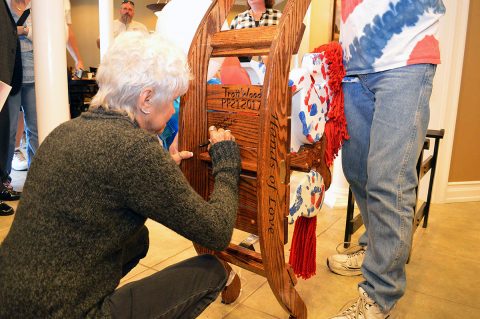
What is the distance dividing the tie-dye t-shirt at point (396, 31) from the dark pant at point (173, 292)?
76 cm

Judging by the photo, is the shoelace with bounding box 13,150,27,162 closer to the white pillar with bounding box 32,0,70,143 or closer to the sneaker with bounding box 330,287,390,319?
the white pillar with bounding box 32,0,70,143

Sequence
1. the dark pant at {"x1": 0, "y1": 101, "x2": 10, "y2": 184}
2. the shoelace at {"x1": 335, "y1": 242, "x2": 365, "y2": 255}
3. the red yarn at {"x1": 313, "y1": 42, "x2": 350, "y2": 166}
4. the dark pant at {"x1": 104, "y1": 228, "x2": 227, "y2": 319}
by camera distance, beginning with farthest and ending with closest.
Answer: the dark pant at {"x1": 0, "y1": 101, "x2": 10, "y2": 184}
the shoelace at {"x1": 335, "y1": 242, "x2": 365, "y2": 255}
the red yarn at {"x1": 313, "y1": 42, "x2": 350, "y2": 166}
the dark pant at {"x1": 104, "y1": 228, "x2": 227, "y2": 319}

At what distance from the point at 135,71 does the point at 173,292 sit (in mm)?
525

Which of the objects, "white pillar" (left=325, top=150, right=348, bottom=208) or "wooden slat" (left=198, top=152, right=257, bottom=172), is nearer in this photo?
"wooden slat" (left=198, top=152, right=257, bottom=172)

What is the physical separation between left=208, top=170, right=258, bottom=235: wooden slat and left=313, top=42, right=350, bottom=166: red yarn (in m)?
0.31

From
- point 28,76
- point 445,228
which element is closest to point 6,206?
point 28,76

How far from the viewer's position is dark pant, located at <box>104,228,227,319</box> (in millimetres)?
848

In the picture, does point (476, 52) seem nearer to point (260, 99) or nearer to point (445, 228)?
point (445, 228)

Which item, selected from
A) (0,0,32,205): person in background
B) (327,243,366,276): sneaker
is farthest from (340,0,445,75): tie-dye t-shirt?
(0,0,32,205): person in background

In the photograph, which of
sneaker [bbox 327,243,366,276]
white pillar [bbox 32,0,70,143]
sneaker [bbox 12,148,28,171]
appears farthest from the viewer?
sneaker [bbox 12,148,28,171]

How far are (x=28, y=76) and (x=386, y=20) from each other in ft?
7.26

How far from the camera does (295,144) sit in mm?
1177

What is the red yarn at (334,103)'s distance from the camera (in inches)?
48.3

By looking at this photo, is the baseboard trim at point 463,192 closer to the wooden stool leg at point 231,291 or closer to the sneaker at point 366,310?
the sneaker at point 366,310
